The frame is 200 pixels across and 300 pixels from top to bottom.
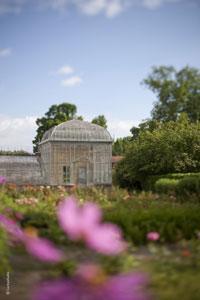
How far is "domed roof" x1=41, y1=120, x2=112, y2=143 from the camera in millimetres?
22828

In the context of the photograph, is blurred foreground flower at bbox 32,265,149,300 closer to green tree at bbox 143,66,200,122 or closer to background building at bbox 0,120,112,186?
background building at bbox 0,120,112,186

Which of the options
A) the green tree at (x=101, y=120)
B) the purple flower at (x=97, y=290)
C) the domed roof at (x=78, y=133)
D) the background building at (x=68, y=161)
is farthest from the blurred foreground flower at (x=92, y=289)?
the green tree at (x=101, y=120)

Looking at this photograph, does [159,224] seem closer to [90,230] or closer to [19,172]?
[90,230]

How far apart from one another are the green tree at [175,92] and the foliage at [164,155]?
52.3ft

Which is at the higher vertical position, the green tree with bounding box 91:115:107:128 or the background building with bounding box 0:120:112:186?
the green tree with bounding box 91:115:107:128

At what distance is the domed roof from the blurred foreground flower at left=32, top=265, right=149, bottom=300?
2172cm

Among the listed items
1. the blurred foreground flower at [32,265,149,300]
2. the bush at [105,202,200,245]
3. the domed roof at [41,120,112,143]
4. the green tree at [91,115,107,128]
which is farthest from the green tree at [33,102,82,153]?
the blurred foreground flower at [32,265,149,300]

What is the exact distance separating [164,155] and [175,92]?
18.7 m

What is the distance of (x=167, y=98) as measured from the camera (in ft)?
123

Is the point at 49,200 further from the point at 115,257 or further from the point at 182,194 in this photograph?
the point at 115,257

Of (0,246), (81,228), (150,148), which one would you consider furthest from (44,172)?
(81,228)

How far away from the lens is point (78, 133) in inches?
910

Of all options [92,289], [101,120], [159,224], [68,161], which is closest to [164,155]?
[68,161]

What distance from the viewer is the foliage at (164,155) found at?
19.0m
